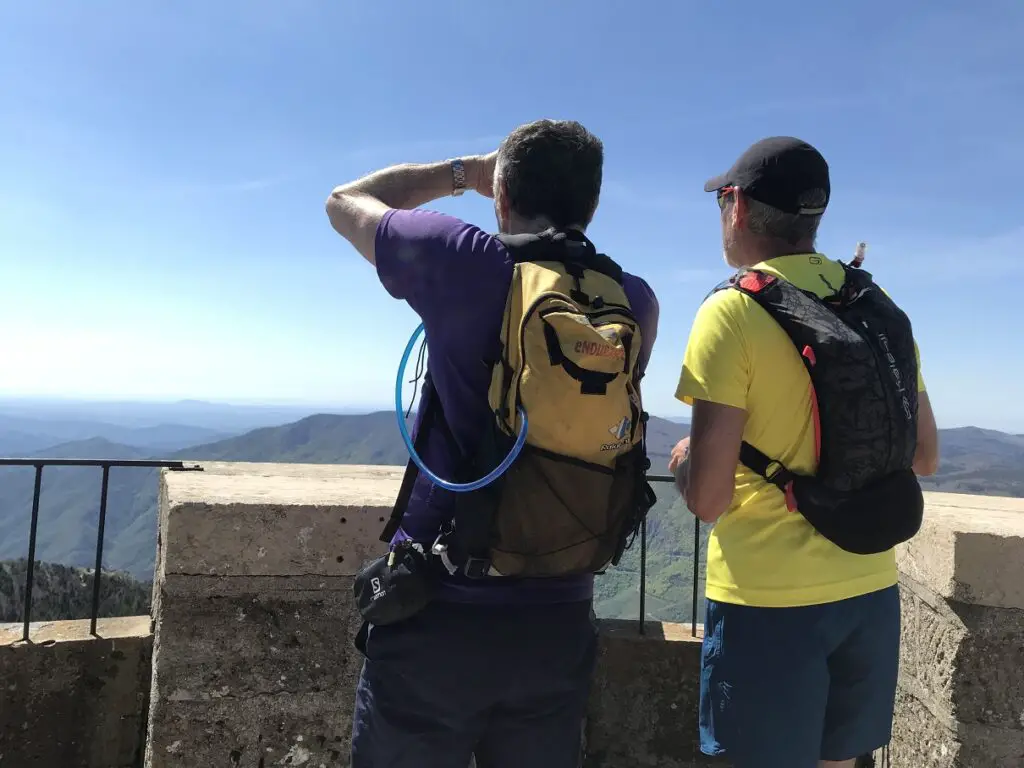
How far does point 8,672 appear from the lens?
3170 millimetres

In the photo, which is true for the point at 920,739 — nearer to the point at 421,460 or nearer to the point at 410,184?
the point at 421,460

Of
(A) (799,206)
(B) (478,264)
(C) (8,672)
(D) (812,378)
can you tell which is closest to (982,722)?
(D) (812,378)

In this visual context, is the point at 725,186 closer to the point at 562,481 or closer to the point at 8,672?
the point at 562,481

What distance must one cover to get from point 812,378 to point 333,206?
1.27m

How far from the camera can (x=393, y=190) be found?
1.91 meters

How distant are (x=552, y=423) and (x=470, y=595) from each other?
1.47 feet

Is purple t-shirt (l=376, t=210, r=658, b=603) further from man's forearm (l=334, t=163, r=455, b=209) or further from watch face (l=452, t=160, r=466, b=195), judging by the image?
watch face (l=452, t=160, r=466, b=195)

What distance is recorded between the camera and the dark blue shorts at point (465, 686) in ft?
5.22

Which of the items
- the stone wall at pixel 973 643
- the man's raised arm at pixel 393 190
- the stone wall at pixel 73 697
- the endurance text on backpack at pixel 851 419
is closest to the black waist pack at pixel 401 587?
the man's raised arm at pixel 393 190

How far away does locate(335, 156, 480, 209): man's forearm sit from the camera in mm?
1867

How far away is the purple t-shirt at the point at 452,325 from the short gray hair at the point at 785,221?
782 millimetres

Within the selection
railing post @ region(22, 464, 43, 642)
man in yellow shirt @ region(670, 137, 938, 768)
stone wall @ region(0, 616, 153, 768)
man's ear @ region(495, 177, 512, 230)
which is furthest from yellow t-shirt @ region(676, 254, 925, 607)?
railing post @ region(22, 464, 43, 642)

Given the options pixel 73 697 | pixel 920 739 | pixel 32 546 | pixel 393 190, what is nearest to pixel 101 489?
pixel 32 546

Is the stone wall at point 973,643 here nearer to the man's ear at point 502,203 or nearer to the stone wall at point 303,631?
the stone wall at point 303,631
